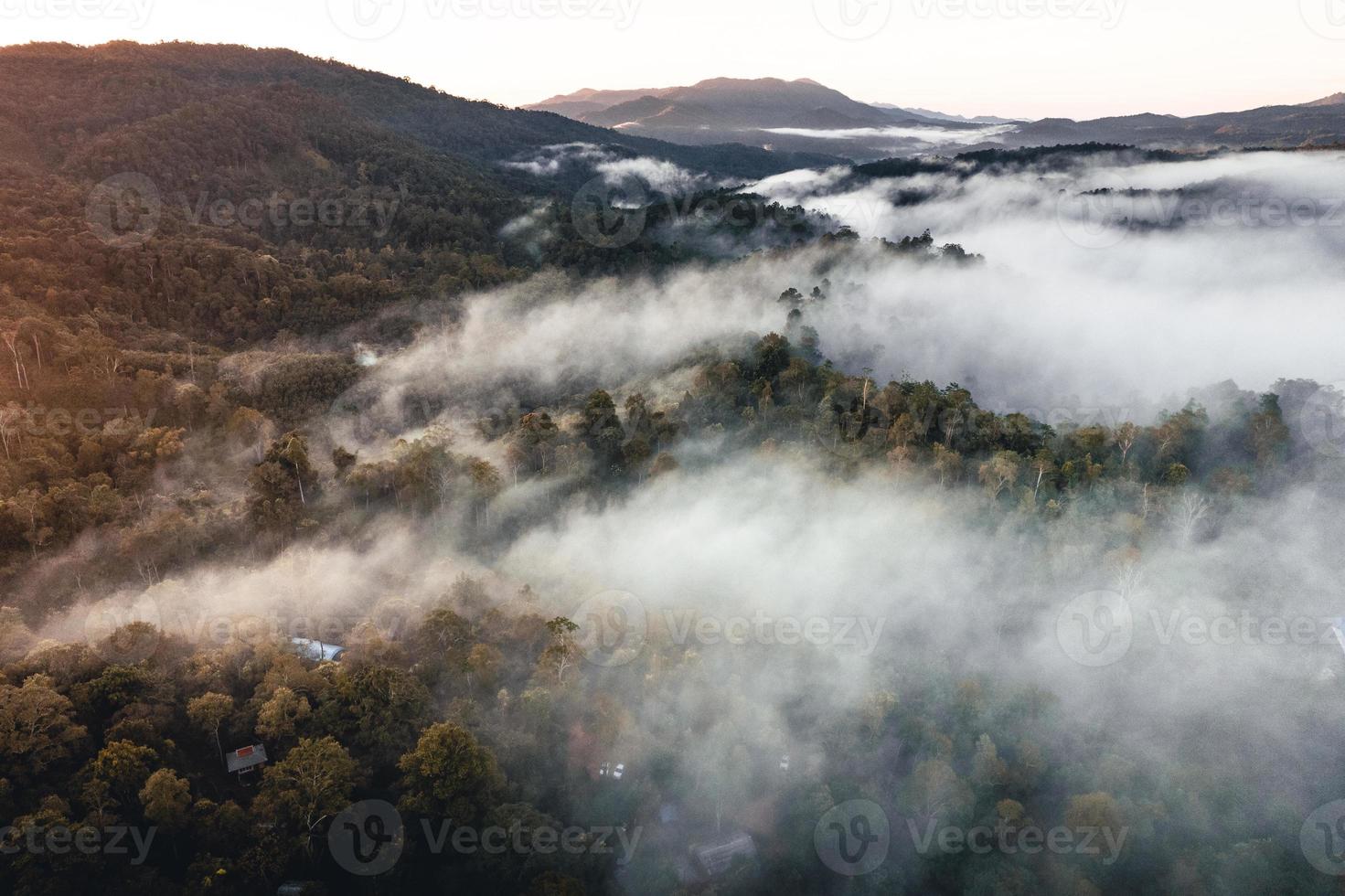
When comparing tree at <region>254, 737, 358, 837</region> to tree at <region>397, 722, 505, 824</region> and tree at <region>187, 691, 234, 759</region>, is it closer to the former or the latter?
tree at <region>397, 722, 505, 824</region>

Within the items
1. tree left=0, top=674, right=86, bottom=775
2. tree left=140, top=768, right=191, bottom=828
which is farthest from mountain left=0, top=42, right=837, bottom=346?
tree left=140, top=768, right=191, bottom=828

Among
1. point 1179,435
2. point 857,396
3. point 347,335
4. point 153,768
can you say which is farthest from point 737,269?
point 153,768

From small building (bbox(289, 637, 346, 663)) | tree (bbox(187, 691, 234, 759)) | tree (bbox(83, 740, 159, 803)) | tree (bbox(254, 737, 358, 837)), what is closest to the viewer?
tree (bbox(83, 740, 159, 803))

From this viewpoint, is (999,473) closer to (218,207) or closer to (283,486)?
(283,486)

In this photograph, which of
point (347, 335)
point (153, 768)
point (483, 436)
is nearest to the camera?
point (153, 768)

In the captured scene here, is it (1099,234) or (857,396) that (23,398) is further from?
(1099,234)

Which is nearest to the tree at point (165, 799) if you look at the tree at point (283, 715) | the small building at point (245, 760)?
the small building at point (245, 760)

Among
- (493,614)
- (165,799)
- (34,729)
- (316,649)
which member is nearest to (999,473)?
(493,614)

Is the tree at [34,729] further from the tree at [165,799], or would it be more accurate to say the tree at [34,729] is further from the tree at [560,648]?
the tree at [560,648]
